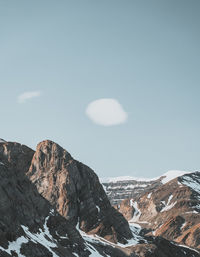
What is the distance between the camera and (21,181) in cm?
11500

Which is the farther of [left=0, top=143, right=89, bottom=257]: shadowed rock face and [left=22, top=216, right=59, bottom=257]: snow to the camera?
[left=22, top=216, right=59, bottom=257]: snow

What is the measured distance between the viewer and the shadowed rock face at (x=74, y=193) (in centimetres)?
18050

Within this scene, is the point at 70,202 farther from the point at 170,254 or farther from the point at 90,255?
the point at 90,255

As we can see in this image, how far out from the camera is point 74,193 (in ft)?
614

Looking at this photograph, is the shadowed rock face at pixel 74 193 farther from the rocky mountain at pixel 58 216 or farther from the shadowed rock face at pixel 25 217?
the shadowed rock face at pixel 25 217

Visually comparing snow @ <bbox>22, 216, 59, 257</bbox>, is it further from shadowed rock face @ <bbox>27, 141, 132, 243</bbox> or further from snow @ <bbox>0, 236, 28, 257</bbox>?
shadowed rock face @ <bbox>27, 141, 132, 243</bbox>

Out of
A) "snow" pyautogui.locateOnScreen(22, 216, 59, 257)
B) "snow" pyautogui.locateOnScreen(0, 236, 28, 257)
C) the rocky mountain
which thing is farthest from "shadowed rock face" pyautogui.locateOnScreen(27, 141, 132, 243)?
"snow" pyautogui.locateOnScreen(0, 236, 28, 257)

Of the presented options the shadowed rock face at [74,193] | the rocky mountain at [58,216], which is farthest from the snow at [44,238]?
the shadowed rock face at [74,193]

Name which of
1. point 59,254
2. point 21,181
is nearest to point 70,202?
point 21,181

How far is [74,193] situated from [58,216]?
5731 centimetres

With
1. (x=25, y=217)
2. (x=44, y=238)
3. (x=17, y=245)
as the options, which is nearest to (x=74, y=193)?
(x=44, y=238)

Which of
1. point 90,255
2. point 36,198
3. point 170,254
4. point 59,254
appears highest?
point 36,198

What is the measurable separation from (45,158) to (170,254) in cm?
7741

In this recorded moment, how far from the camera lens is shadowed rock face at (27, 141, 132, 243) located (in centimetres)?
18050
